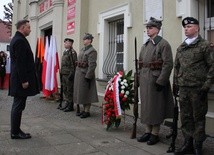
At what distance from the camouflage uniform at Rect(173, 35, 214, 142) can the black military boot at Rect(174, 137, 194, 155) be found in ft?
0.41

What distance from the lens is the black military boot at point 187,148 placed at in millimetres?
4508

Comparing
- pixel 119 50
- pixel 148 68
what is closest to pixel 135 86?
pixel 148 68

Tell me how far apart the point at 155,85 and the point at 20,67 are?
2.13m

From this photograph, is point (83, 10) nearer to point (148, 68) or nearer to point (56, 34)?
point (56, 34)

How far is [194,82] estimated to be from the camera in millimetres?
4324

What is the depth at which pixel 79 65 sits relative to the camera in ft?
24.2

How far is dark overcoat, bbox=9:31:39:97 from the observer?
5.16 m

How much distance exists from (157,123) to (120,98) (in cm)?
100

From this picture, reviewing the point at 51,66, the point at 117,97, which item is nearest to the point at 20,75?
the point at 117,97

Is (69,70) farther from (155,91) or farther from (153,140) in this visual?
(153,140)

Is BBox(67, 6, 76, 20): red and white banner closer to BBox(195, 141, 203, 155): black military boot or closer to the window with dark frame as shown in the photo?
the window with dark frame

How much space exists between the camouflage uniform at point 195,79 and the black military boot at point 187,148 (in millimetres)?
124

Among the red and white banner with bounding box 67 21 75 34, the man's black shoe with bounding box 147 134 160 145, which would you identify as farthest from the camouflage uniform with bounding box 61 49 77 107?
the man's black shoe with bounding box 147 134 160 145

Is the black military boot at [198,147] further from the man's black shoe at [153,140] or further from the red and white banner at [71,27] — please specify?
the red and white banner at [71,27]
